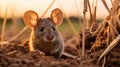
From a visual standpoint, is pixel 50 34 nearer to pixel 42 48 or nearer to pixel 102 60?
pixel 42 48

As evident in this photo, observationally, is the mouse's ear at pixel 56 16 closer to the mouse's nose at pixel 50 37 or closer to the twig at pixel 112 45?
the mouse's nose at pixel 50 37

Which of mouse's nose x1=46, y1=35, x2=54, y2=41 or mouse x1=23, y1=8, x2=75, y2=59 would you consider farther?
mouse x1=23, y1=8, x2=75, y2=59

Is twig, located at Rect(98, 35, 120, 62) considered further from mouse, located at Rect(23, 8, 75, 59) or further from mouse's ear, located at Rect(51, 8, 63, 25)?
mouse's ear, located at Rect(51, 8, 63, 25)

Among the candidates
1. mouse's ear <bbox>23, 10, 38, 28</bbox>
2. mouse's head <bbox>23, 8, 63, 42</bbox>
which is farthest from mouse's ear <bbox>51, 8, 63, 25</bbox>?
mouse's ear <bbox>23, 10, 38, 28</bbox>

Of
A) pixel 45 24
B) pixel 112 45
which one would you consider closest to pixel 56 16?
pixel 45 24

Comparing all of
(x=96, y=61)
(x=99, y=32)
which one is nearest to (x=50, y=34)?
(x=99, y=32)

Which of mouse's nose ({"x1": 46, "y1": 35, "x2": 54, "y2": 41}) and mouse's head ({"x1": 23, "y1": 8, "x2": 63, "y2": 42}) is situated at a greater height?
mouse's head ({"x1": 23, "y1": 8, "x2": 63, "y2": 42})

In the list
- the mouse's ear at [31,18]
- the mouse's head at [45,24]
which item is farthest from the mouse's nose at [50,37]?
the mouse's ear at [31,18]

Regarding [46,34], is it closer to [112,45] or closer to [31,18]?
[31,18]
